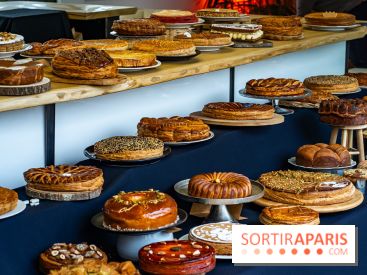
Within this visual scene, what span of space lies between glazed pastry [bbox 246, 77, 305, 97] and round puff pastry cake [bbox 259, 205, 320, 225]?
42.4 inches

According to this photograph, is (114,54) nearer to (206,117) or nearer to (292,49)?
(206,117)

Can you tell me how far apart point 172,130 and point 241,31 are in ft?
4.11

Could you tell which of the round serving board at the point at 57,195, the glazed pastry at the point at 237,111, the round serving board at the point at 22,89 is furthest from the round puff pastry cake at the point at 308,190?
the round serving board at the point at 22,89

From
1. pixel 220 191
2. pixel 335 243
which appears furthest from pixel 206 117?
pixel 335 243

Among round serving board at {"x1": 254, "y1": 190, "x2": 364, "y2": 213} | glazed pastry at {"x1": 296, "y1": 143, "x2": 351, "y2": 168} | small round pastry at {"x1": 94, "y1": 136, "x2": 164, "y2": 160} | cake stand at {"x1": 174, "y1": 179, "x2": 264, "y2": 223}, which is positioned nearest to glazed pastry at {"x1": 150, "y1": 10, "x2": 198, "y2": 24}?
glazed pastry at {"x1": 296, "y1": 143, "x2": 351, "y2": 168}

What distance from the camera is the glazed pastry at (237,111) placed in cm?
398

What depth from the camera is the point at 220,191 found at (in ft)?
10.5

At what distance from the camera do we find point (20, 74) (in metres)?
3.01

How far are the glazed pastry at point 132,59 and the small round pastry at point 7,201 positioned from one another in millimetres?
979

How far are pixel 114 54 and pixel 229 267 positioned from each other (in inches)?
50.7

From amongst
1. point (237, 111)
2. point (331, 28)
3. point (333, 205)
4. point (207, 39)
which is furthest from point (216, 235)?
point (331, 28)

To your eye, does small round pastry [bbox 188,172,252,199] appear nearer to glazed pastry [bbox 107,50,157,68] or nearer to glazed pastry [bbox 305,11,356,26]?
glazed pastry [bbox 107,50,157,68]

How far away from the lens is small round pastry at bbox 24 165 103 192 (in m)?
2.96

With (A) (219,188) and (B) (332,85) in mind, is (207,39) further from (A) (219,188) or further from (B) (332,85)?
(A) (219,188)
